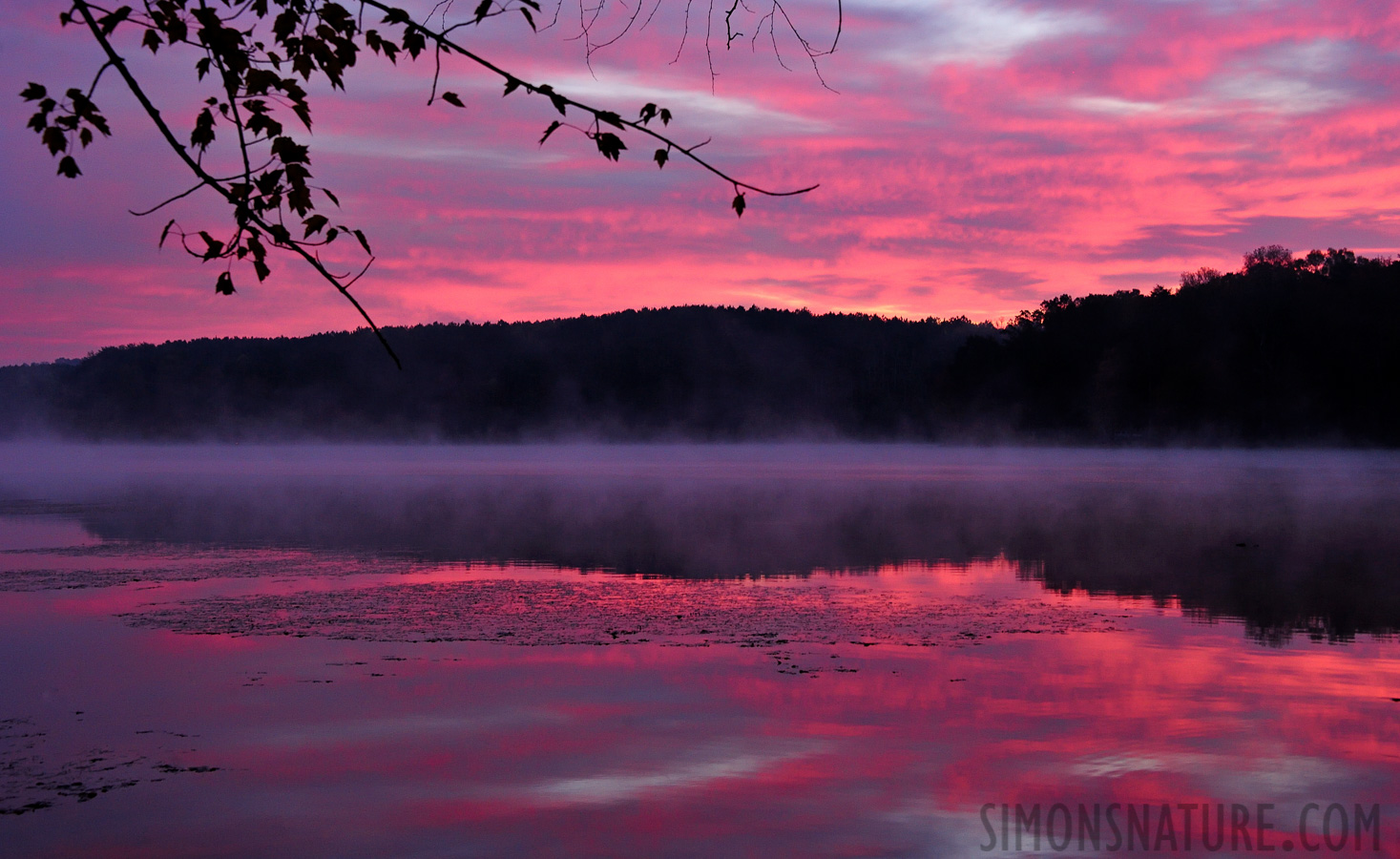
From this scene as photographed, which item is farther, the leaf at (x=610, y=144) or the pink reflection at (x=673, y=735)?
the pink reflection at (x=673, y=735)

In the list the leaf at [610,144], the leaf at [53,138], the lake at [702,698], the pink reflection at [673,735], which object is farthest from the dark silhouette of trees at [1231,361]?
the leaf at [53,138]

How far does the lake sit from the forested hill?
7105 cm

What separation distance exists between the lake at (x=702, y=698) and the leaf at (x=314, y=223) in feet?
12.0

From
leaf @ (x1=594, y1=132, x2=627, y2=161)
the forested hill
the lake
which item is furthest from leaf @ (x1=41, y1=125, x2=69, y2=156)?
the forested hill

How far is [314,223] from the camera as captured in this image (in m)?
5.33

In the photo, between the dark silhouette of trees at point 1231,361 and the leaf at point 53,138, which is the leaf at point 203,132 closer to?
the leaf at point 53,138

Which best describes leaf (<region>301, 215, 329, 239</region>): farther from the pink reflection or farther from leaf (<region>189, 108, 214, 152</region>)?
the pink reflection

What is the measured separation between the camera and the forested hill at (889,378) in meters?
87.8

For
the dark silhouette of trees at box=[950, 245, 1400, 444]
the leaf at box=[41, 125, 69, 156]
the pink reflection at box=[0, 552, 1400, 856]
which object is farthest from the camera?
the dark silhouette of trees at box=[950, 245, 1400, 444]

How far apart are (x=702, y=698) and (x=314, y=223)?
6253mm

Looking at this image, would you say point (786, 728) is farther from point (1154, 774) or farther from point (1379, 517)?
point (1379, 517)

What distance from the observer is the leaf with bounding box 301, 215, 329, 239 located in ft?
17.5

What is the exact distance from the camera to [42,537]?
25875 mm

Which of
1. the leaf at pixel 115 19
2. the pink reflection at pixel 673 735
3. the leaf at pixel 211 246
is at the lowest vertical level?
the pink reflection at pixel 673 735
